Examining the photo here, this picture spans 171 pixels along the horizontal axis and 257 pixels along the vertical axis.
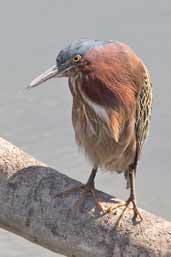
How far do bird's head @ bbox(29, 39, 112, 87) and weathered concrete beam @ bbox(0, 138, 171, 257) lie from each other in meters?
0.32

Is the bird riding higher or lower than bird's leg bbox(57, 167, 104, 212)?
higher

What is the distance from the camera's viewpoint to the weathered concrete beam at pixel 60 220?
110 inches

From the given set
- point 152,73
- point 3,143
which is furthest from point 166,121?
point 3,143

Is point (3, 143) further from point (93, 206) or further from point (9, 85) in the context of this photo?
point (9, 85)

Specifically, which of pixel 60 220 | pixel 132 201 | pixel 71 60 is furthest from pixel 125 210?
pixel 71 60

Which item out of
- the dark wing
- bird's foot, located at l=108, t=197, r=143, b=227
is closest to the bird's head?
the dark wing

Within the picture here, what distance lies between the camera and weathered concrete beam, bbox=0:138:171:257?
9.17ft

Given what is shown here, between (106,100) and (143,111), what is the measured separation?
0.23 meters

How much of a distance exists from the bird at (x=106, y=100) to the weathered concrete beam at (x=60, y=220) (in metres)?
0.04

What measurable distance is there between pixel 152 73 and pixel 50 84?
0.56m

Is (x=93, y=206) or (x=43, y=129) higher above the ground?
(x=43, y=129)

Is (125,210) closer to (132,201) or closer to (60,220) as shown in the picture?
(132,201)

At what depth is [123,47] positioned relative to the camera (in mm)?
2934

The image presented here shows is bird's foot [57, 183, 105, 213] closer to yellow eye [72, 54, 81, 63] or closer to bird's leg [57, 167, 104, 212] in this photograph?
bird's leg [57, 167, 104, 212]
